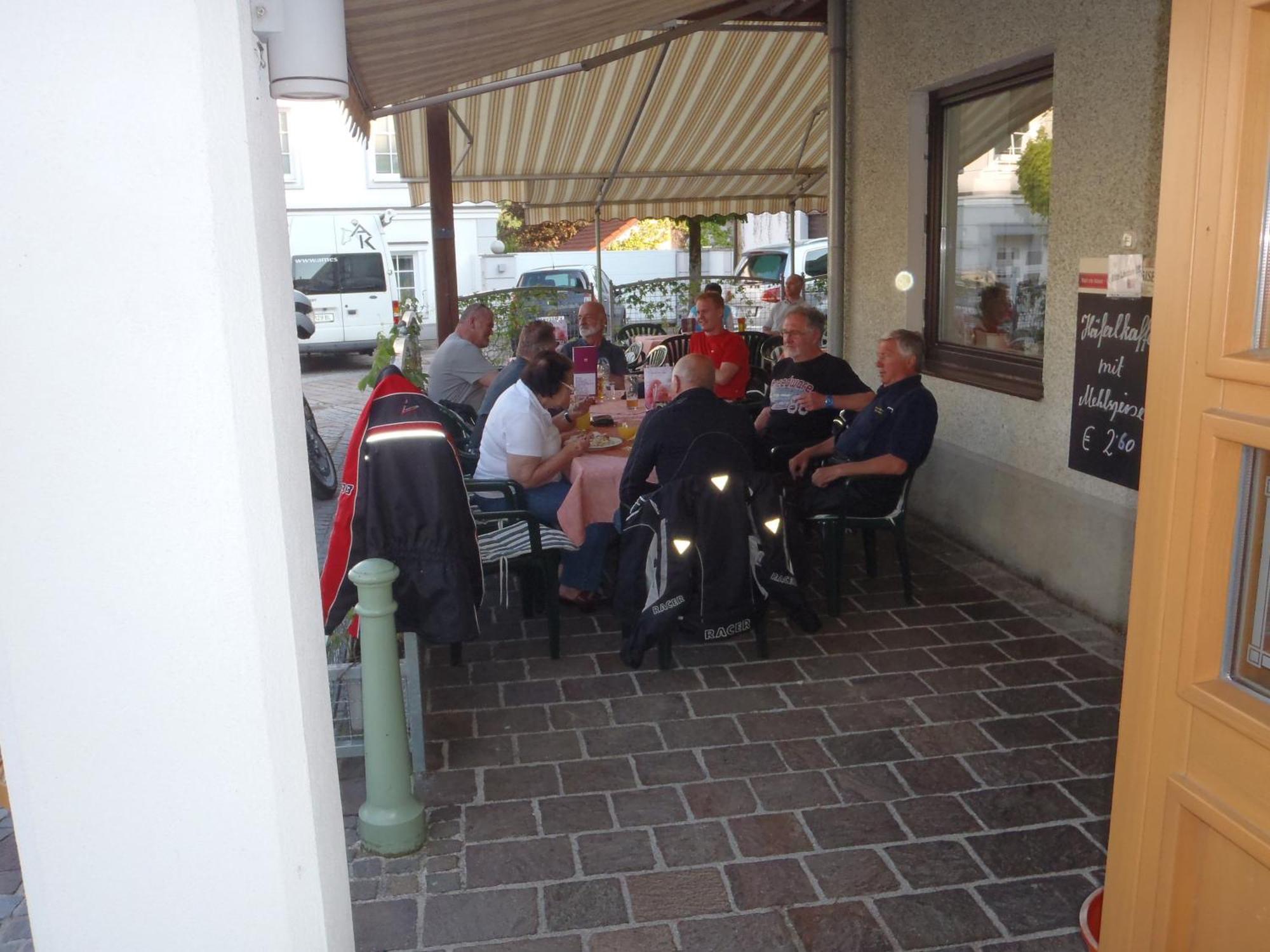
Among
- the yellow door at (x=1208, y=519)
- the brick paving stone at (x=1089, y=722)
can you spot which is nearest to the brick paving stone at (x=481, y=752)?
the brick paving stone at (x=1089, y=722)

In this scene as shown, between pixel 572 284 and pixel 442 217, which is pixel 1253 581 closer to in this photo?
pixel 442 217

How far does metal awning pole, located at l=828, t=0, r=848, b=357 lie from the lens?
699 cm

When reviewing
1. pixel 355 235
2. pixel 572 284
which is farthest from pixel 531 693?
pixel 572 284

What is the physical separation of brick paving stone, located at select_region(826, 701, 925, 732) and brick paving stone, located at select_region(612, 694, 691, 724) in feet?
1.78

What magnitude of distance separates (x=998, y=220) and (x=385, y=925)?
4.77 meters

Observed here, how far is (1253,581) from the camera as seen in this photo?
1.75 metres

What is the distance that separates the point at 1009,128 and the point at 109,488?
525 cm

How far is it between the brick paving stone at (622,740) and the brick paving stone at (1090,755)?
133 centimetres

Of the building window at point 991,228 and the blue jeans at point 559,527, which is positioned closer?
the blue jeans at point 559,527

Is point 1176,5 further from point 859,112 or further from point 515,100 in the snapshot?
point 515,100

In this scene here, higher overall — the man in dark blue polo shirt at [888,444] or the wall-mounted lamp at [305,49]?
the wall-mounted lamp at [305,49]

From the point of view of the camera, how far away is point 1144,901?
80.3 inches

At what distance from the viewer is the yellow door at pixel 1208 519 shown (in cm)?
168

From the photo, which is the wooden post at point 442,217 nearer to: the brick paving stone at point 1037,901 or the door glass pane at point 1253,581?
the brick paving stone at point 1037,901
